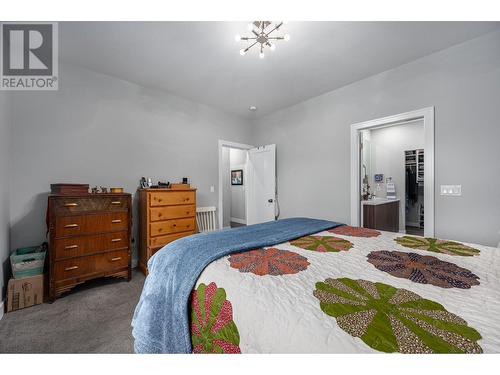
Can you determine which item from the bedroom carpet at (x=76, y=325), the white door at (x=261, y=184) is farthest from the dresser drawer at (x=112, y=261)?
the white door at (x=261, y=184)

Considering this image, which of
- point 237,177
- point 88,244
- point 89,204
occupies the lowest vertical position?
point 88,244

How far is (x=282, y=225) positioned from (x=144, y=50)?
7.83 feet

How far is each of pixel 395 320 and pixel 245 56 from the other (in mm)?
2611

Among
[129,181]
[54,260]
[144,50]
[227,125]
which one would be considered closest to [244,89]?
[227,125]

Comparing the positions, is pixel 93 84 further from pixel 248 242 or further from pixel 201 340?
pixel 201 340

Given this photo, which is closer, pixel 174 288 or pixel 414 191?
pixel 174 288

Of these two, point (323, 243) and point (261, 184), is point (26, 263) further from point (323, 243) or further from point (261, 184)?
point (261, 184)

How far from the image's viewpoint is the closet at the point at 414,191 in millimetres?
4711

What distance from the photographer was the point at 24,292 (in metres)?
1.99

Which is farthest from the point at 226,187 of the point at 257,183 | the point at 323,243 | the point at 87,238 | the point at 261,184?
the point at 323,243

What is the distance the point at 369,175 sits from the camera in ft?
16.6

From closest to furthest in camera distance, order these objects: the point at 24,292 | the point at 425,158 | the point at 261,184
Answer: the point at 24,292 < the point at 425,158 < the point at 261,184

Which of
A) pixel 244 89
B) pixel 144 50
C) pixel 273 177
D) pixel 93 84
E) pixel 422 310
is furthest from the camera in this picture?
pixel 273 177

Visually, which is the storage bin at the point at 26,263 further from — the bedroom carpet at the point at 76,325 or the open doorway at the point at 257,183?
the open doorway at the point at 257,183
